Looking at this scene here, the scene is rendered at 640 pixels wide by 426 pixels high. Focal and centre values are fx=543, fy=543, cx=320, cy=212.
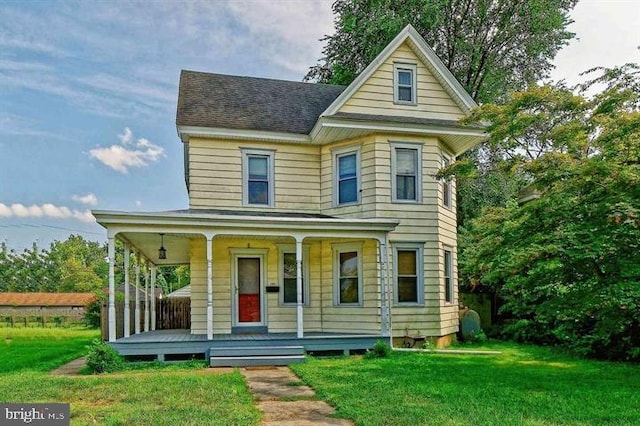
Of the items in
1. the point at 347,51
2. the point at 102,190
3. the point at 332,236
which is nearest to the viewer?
the point at 332,236

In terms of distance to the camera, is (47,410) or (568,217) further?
(568,217)

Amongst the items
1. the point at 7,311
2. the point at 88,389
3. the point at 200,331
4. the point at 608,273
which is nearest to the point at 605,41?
the point at 608,273

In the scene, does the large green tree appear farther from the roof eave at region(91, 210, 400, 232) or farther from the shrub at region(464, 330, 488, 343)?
the roof eave at region(91, 210, 400, 232)

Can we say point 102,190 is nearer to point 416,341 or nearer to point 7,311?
point 416,341

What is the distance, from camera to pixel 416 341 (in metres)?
13.3

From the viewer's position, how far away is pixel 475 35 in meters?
21.1

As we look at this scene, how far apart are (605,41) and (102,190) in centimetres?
2410

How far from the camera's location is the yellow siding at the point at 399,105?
13773 millimetres

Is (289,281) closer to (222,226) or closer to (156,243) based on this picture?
(222,226)

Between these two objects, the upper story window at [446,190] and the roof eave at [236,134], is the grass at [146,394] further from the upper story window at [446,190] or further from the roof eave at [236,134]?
the upper story window at [446,190]

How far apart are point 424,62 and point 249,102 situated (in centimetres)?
478

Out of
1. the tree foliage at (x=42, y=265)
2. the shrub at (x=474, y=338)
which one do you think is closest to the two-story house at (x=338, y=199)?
the shrub at (x=474, y=338)

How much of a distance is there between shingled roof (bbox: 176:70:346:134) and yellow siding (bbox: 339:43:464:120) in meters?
1.62
